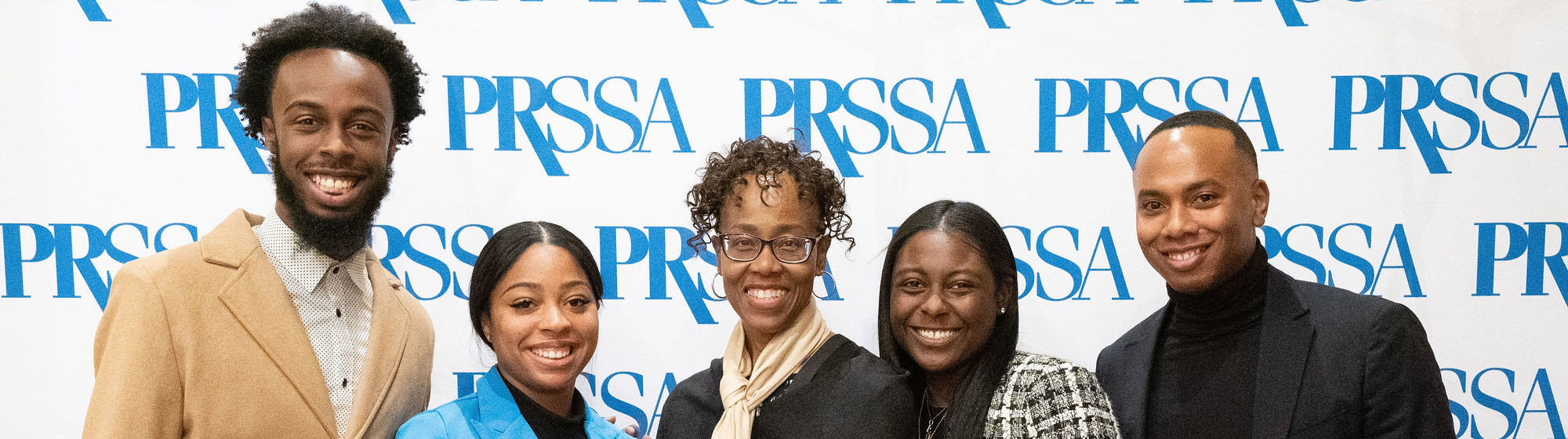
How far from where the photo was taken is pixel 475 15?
388 cm

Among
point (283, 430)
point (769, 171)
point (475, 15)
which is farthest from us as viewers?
point (475, 15)

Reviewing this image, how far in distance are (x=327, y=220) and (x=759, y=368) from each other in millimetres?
1202

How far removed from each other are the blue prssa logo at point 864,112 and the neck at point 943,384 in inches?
47.2

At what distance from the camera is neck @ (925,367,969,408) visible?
9.36 feet

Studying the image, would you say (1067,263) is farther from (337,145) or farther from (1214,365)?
(337,145)

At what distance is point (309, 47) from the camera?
9.24ft

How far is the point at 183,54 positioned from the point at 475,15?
1.09m

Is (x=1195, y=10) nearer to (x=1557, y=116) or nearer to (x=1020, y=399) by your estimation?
(x=1557, y=116)

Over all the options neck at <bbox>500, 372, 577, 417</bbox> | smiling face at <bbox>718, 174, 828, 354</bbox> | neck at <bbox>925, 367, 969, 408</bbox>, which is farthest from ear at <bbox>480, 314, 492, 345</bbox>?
neck at <bbox>925, 367, 969, 408</bbox>


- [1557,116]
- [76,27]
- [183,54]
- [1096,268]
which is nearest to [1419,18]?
[1557,116]

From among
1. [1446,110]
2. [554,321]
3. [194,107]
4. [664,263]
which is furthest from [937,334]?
[194,107]

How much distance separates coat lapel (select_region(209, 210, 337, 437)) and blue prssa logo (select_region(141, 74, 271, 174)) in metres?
1.38

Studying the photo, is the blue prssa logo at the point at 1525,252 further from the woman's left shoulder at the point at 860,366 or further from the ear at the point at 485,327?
the ear at the point at 485,327

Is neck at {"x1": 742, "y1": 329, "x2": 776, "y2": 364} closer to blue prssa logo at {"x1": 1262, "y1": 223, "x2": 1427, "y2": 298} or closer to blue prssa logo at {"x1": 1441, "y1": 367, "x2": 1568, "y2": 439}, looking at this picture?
blue prssa logo at {"x1": 1262, "y1": 223, "x2": 1427, "y2": 298}
